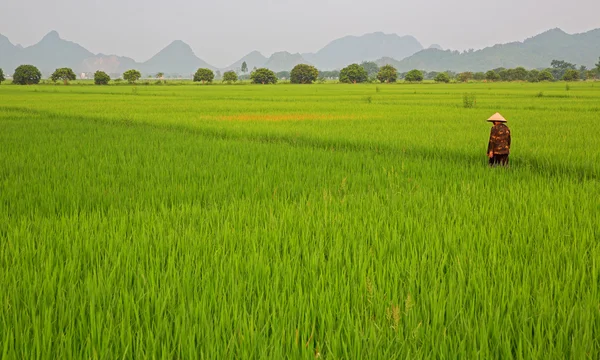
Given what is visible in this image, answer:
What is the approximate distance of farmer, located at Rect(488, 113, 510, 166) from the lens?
18.5 feet

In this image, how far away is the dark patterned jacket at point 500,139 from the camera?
223 inches

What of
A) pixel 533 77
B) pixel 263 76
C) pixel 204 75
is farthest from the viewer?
pixel 533 77

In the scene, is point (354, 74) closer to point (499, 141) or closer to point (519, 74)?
point (519, 74)

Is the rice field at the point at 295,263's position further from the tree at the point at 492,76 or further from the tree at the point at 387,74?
the tree at the point at 492,76

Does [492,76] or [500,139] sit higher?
[492,76]

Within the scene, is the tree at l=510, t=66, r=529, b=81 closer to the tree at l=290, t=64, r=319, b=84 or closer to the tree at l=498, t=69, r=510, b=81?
the tree at l=498, t=69, r=510, b=81

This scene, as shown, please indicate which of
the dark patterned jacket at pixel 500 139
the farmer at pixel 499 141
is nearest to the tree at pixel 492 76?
the farmer at pixel 499 141

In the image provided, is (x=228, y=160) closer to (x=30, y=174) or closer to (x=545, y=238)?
(x=30, y=174)

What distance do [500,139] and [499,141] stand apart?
1.2 inches

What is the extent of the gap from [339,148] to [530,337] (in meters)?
7.15

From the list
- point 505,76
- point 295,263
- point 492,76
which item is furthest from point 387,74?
point 295,263

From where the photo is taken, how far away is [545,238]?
2.83 meters

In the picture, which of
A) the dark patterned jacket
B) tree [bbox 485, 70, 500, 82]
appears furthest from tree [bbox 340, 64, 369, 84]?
the dark patterned jacket

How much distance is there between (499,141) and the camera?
5.82 metres
